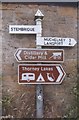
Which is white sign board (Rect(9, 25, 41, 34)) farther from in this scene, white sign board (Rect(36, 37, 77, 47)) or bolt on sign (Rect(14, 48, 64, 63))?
bolt on sign (Rect(14, 48, 64, 63))

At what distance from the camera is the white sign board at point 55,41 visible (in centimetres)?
757

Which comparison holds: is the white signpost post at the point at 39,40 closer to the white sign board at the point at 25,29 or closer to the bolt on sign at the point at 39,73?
the white sign board at the point at 25,29

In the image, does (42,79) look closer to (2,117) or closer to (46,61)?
(46,61)

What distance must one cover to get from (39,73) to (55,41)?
77 cm

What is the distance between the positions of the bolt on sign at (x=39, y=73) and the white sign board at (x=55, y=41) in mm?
458

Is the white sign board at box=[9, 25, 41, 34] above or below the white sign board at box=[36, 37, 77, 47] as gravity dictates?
above

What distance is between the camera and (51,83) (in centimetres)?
759

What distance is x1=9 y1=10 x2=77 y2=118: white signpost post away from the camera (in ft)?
24.8

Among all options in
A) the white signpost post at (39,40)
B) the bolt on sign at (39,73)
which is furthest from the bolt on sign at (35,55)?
the bolt on sign at (39,73)

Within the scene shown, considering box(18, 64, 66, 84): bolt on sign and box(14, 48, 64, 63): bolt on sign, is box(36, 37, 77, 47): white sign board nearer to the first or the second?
box(14, 48, 64, 63): bolt on sign

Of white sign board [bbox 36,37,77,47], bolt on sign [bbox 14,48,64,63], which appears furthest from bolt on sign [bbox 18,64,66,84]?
white sign board [bbox 36,37,77,47]

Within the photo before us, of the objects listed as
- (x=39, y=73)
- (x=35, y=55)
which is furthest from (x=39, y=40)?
(x=39, y=73)

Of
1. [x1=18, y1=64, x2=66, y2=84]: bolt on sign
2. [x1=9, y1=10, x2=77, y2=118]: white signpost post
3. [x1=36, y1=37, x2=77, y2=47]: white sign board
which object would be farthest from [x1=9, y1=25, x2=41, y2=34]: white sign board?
[x1=18, y1=64, x2=66, y2=84]: bolt on sign

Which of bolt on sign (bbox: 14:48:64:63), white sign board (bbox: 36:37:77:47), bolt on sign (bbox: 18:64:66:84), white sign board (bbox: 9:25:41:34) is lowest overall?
bolt on sign (bbox: 18:64:66:84)
